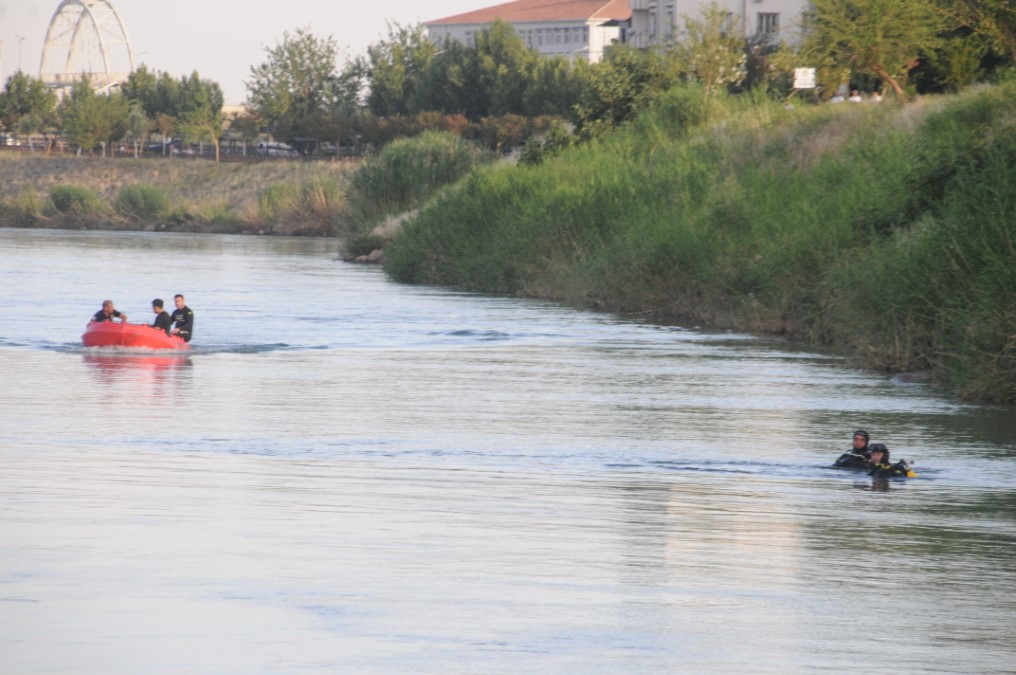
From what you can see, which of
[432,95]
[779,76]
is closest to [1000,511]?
[779,76]

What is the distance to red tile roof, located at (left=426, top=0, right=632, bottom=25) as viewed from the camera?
506 feet

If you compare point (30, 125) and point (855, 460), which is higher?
point (30, 125)

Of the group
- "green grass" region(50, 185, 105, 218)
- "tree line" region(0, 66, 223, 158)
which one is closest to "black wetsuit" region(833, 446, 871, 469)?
"green grass" region(50, 185, 105, 218)

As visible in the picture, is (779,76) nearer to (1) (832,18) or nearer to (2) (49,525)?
(1) (832,18)

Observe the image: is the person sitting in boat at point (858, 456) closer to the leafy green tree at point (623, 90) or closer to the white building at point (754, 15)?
the leafy green tree at point (623, 90)

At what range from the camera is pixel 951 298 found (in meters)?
25.2

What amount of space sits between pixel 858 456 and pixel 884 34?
34411 millimetres

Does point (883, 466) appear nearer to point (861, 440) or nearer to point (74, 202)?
point (861, 440)

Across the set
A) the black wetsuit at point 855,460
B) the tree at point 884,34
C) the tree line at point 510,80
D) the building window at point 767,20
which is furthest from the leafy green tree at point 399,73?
the black wetsuit at point 855,460

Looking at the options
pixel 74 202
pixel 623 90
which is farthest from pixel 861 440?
pixel 74 202

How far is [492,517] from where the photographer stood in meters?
14.0

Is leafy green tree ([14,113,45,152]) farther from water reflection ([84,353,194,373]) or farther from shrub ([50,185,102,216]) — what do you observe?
water reflection ([84,353,194,373])

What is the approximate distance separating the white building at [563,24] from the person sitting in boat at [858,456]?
135572mm

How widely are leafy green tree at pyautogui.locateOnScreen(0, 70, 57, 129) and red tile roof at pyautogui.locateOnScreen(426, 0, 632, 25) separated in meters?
40.3
